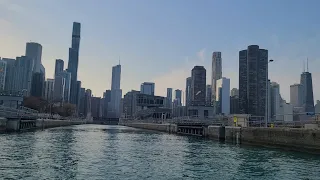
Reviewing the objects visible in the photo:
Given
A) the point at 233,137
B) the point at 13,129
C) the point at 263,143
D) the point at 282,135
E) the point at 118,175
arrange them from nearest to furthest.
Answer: the point at 118,175 < the point at 282,135 < the point at 263,143 < the point at 233,137 < the point at 13,129

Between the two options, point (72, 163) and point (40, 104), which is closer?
point (72, 163)

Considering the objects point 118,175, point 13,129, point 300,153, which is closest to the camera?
point 118,175

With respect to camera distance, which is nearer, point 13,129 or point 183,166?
point 183,166

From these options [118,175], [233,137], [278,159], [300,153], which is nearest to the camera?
[118,175]

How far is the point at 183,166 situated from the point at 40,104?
603ft

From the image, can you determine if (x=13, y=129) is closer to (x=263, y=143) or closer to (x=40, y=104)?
(x=263, y=143)

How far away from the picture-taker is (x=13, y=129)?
79.6 meters

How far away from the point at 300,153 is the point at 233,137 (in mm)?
21627

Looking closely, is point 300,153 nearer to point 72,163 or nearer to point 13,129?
point 72,163

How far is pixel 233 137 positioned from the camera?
58094mm

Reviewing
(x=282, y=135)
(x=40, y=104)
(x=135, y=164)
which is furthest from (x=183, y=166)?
(x=40, y=104)

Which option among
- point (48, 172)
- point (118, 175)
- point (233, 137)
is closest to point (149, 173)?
point (118, 175)

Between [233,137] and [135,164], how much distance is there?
112 feet

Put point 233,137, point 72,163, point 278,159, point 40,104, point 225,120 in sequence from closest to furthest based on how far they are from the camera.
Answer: point 72,163, point 278,159, point 233,137, point 225,120, point 40,104
